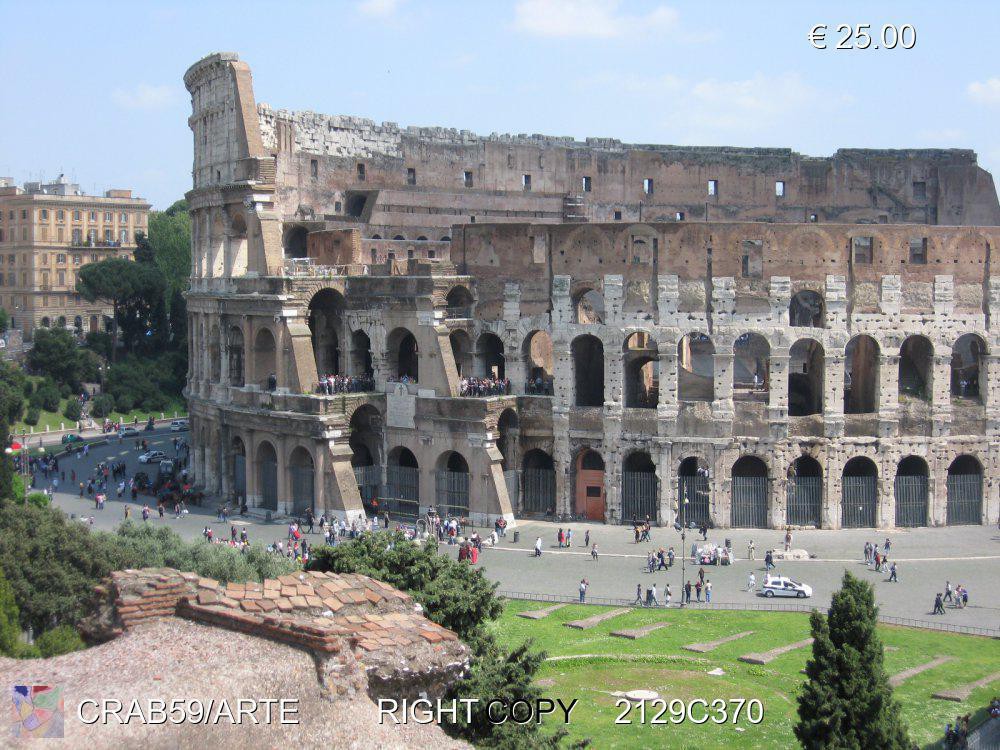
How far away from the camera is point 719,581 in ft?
129

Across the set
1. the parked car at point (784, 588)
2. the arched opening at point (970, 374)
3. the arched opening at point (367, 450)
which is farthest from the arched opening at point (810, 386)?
the arched opening at point (367, 450)

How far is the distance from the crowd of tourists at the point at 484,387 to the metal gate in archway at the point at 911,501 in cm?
1489

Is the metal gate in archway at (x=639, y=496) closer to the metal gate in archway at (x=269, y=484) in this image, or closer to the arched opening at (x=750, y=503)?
the arched opening at (x=750, y=503)

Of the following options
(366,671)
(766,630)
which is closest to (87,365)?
(766,630)

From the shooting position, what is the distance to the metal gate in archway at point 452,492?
4694 centimetres

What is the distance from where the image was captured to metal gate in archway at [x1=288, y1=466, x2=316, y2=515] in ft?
156

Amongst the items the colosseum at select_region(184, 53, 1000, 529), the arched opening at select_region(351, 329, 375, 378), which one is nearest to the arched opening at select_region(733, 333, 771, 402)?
the colosseum at select_region(184, 53, 1000, 529)

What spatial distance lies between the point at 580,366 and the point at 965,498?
15039 millimetres

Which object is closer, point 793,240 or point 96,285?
point 793,240

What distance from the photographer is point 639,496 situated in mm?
46562

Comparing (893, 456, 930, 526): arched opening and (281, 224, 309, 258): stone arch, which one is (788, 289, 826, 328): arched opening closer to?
(893, 456, 930, 526): arched opening

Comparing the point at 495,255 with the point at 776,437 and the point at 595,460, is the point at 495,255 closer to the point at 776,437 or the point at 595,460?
the point at 595,460

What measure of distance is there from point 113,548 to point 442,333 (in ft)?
57.1

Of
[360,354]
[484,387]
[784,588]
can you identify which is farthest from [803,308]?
[784,588]
